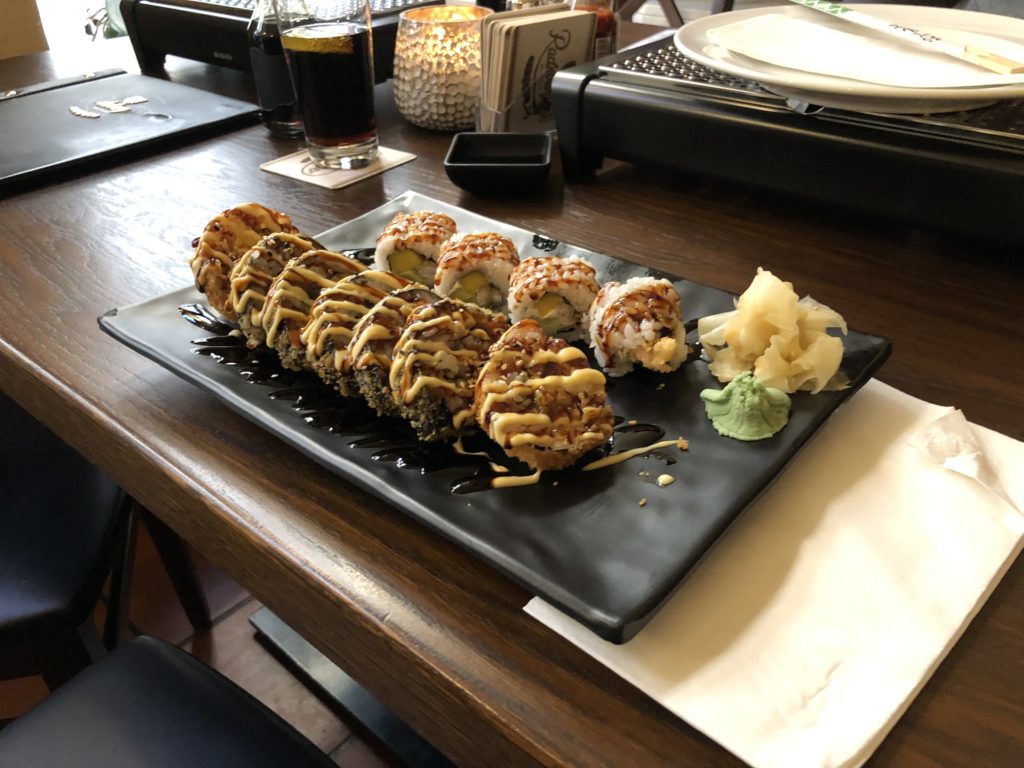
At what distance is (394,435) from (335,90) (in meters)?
0.77

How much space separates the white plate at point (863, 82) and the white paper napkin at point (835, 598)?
0.41 m

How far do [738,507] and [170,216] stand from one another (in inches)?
37.8

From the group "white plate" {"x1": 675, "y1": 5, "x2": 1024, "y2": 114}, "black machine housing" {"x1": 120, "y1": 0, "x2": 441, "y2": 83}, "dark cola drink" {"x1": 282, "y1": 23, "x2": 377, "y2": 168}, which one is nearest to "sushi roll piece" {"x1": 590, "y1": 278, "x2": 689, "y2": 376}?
"white plate" {"x1": 675, "y1": 5, "x2": 1024, "y2": 114}

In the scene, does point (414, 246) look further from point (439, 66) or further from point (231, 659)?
point (231, 659)

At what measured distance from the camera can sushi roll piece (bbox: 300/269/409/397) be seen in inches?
28.6

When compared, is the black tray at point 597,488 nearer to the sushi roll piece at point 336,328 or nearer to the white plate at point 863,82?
the sushi roll piece at point 336,328

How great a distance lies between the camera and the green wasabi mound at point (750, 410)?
657 mm

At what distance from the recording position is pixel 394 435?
70cm

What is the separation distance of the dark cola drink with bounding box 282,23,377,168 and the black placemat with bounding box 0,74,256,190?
0.29 meters

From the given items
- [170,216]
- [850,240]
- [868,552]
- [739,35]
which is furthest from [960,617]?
[170,216]

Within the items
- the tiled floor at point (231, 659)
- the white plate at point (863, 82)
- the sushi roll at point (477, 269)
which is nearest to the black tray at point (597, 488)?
the sushi roll at point (477, 269)

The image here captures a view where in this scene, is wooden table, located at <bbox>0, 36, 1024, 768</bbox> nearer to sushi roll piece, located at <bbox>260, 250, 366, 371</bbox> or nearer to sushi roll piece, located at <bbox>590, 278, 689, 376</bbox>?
sushi roll piece, located at <bbox>260, 250, 366, 371</bbox>

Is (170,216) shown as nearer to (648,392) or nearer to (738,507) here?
(648,392)

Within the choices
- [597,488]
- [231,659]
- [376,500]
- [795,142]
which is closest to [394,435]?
[376,500]
